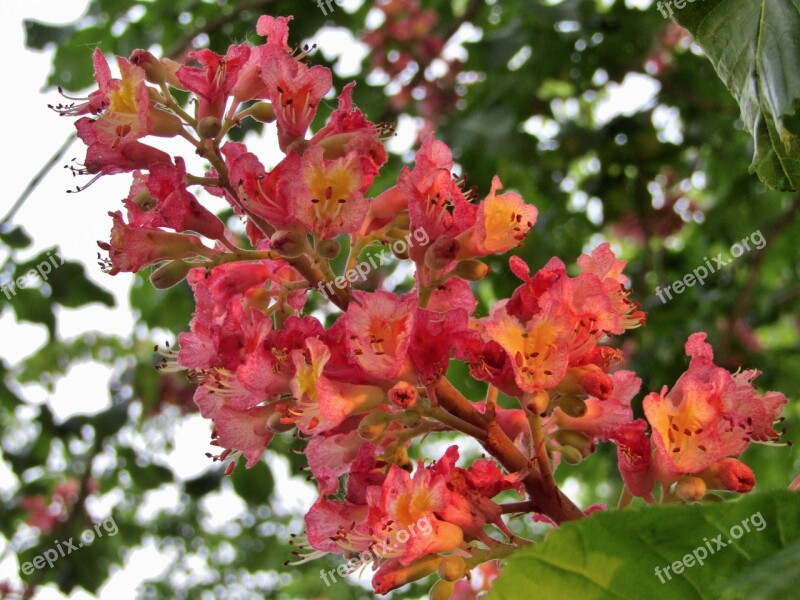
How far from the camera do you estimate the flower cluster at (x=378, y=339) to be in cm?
115

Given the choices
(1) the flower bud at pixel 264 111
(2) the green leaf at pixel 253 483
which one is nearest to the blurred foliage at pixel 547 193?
(2) the green leaf at pixel 253 483

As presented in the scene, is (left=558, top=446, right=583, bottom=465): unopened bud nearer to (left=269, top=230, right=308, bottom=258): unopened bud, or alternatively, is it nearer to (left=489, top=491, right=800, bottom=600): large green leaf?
(left=489, top=491, right=800, bottom=600): large green leaf

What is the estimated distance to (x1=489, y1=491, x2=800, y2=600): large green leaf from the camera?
92 centimetres

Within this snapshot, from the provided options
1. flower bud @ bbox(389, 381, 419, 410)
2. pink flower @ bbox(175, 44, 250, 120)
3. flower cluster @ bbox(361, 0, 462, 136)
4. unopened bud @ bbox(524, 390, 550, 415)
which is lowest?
flower cluster @ bbox(361, 0, 462, 136)

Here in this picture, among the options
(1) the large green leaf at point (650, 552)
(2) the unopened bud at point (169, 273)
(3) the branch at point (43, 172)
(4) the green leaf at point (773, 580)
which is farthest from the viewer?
(3) the branch at point (43, 172)

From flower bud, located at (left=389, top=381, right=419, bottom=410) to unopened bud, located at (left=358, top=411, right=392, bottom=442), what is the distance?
0.05 metres

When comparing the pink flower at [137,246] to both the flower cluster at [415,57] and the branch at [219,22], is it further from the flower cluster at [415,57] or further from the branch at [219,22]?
the flower cluster at [415,57]

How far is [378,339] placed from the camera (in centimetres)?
117

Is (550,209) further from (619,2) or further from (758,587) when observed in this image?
(758,587)

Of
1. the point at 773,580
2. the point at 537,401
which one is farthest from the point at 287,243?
the point at 773,580

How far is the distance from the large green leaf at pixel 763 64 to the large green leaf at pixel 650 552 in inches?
18.9

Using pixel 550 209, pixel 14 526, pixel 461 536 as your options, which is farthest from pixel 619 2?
pixel 14 526

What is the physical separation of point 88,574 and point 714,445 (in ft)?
10.8

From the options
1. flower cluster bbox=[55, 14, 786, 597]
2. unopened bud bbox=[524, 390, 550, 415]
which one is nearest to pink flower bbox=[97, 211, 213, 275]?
flower cluster bbox=[55, 14, 786, 597]
